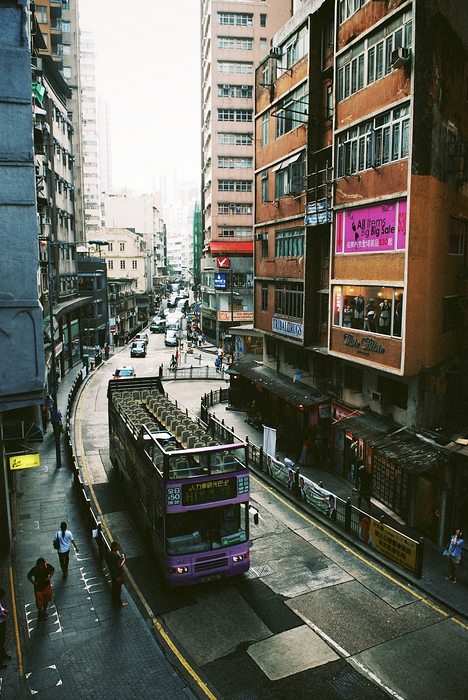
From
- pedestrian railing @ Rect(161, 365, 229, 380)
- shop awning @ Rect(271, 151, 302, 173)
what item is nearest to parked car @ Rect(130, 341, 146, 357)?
pedestrian railing @ Rect(161, 365, 229, 380)

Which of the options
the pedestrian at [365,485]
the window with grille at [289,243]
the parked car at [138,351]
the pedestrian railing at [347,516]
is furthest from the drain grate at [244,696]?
the parked car at [138,351]

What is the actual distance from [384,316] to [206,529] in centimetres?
952

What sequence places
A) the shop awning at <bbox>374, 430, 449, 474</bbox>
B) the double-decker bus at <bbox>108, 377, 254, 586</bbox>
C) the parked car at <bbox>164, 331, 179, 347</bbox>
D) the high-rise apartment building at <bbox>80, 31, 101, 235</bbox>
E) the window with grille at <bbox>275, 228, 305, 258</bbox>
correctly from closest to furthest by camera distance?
the double-decker bus at <bbox>108, 377, 254, 586</bbox>, the shop awning at <bbox>374, 430, 449, 474</bbox>, the window with grille at <bbox>275, 228, 305, 258</bbox>, the parked car at <bbox>164, 331, 179, 347</bbox>, the high-rise apartment building at <bbox>80, 31, 101, 235</bbox>

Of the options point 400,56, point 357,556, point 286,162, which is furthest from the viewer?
point 286,162

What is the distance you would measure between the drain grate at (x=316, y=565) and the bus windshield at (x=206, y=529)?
2543 millimetres

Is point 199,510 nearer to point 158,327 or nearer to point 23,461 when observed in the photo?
point 23,461

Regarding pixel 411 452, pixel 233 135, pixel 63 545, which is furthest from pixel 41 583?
pixel 233 135

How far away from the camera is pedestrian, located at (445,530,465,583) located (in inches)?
536

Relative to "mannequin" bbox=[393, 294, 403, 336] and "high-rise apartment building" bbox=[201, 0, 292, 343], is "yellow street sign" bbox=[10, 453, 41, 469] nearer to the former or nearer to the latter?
"mannequin" bbox=[393, 294, 403, 336]

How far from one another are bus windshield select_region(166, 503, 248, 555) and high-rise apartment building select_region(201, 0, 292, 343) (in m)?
46.5

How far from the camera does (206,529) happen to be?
1329cm

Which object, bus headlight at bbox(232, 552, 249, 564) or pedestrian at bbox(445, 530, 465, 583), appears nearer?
bus headlight at bbox(232, 552, 249, 564)

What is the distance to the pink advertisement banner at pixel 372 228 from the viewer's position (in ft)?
56.4

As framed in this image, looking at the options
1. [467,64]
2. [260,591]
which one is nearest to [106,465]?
[260,591]
